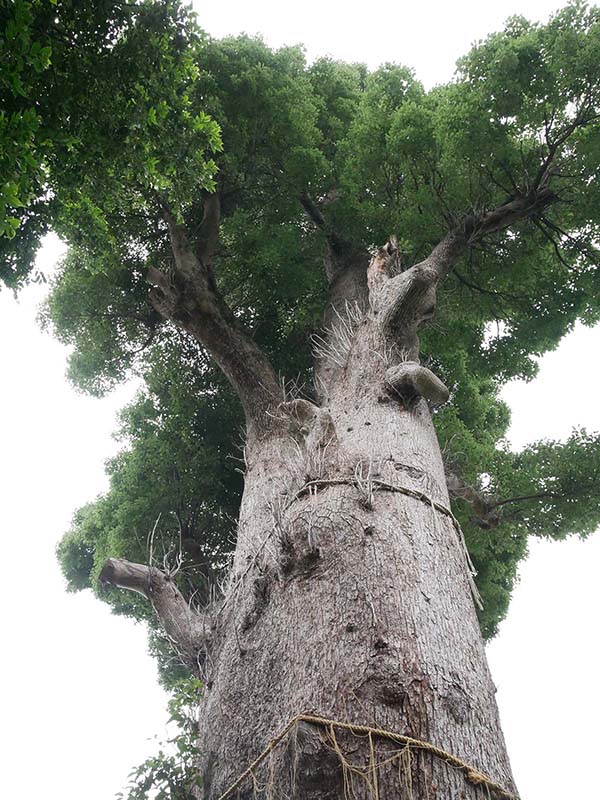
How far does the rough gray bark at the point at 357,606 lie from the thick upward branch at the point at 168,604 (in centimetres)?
18

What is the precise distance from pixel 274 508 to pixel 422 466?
1.07m

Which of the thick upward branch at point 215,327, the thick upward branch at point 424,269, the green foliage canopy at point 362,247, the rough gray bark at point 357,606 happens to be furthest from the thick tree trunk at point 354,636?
the green foliage canopy at point 362,247

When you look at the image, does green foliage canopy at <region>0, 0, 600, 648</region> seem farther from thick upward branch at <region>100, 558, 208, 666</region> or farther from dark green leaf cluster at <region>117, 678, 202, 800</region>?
dark green leaf cluster at <region>117, 678, 202, 800</region>

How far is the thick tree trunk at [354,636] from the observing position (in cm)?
236

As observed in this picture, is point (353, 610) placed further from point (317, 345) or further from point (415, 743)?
point (317, 345)

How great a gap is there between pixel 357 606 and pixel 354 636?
0.17m

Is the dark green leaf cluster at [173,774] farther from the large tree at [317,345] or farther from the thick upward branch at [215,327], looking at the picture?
the thick upward branch at [215,327]

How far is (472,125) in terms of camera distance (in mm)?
6504

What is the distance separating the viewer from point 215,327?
6.32 m

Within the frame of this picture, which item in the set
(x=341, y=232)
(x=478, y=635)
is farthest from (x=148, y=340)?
(x=478, y=635)

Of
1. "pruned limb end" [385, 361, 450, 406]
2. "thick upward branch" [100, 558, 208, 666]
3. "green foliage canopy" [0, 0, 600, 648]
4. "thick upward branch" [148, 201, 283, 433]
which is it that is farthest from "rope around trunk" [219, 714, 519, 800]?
"green foliage canopy" [0, 0, 600, 648]

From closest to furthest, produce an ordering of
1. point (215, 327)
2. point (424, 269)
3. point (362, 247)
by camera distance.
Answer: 1. point (424, 269)
2. point (215, 327)
3. point (362, 247)

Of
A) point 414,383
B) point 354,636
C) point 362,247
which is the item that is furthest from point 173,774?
point 362,247

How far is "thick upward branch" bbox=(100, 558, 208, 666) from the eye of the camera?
14.6 ft
